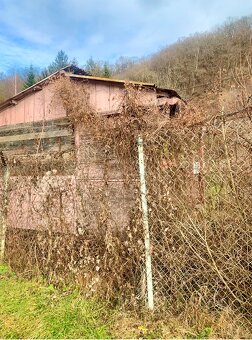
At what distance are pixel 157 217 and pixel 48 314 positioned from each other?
5.41 feet

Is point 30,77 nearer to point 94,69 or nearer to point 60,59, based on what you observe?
point 60,59

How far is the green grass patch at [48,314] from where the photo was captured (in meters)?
3.28

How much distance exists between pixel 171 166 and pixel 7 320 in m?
2.48

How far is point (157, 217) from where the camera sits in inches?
138

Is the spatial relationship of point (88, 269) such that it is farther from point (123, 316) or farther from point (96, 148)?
point (96, 148)

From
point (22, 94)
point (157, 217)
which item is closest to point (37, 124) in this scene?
point (22, 94)

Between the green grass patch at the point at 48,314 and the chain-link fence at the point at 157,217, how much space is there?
0.22m

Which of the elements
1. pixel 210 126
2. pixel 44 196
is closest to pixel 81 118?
pixel 44 196

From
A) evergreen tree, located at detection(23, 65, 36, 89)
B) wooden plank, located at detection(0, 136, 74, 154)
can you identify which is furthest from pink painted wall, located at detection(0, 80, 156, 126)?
evergreen tree, located at detection(23, 65, 36, 89)

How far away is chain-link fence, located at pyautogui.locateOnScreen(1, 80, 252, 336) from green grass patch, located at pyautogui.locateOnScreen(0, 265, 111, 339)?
0.22m

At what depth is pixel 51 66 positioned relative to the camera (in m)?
54.0

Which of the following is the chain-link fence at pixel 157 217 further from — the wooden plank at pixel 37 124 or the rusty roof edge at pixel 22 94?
the rusty roof edge at pixel 22 94

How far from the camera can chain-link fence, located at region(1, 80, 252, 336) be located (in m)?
3.11

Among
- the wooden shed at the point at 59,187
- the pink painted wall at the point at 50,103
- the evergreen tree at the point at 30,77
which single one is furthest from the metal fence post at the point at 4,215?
the evergreen tree at the point at 30,77
